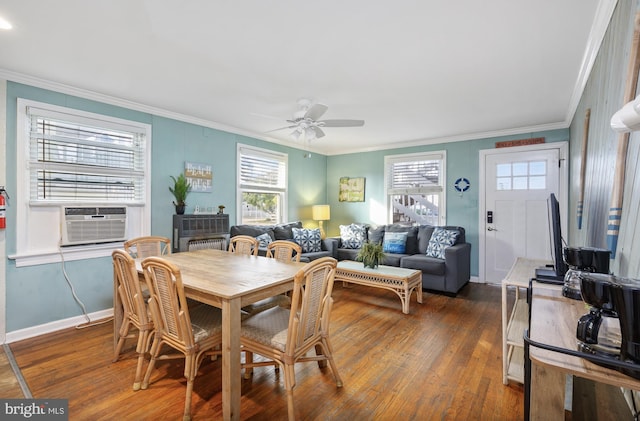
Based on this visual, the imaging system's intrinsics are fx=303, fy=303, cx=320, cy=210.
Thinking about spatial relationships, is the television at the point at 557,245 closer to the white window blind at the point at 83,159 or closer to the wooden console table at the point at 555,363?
the wooden console table at the point at 555,363

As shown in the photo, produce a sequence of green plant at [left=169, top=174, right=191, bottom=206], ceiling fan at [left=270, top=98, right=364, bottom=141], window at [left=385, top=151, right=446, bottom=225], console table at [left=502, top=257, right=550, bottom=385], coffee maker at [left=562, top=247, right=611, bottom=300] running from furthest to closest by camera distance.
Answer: window at [left=385, top=151, right=446, bottom=225]
green plant at [left=169, top=174, right=191, bottom=206]
ceiling fan at [left=270, top=98, right=364, bottom=141]
console table at [left=502, top=257, right=550, bottom=385]
coffee maker at [left=562, top=247, right=611, bottom=300]

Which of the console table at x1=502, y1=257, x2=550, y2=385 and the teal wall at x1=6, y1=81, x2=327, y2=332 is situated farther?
the teal wall at x1=6, y1=81, x2=327, y2=332

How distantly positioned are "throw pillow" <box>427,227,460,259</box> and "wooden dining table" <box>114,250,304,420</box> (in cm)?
281

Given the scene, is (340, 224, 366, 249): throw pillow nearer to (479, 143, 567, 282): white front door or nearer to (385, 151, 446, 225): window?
(385, 151, 446, 225): window

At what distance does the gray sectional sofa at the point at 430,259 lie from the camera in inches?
165

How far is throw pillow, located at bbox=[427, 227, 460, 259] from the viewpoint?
4.50m

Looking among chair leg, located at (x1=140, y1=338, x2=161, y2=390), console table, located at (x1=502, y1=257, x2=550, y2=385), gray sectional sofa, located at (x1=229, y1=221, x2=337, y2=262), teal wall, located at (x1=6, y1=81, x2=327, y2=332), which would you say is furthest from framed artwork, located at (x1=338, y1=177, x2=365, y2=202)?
chair leg, located at (x1=140, y1=338, x2=161, y2=390)

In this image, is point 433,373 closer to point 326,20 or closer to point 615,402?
point 615,402

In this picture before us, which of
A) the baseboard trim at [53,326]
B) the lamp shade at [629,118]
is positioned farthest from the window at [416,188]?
the baseboard trim at [53,326]

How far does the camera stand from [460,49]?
2.32 m

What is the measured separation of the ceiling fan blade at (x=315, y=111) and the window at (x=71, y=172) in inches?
80.5

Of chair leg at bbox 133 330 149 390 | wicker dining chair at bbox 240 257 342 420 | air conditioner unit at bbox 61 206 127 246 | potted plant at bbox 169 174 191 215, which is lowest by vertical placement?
chair leg at bbox 133 330 149 390

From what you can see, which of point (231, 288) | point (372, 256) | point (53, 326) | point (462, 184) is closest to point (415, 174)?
point (462, 184)

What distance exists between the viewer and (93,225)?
326 cm
